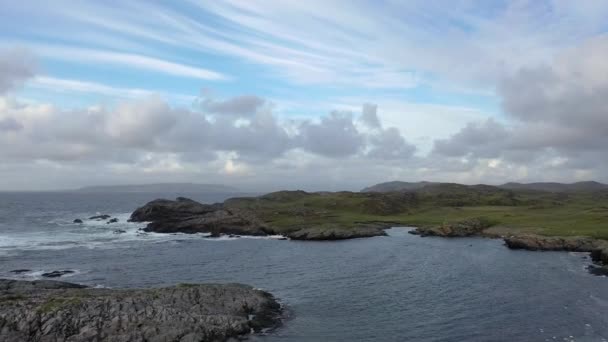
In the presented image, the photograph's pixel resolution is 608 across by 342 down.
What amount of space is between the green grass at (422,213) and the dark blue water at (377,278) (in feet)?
61.8

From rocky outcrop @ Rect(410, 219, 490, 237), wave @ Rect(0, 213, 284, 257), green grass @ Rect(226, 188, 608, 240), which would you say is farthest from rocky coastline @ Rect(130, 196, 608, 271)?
wave @ Rect(0, 213, 284, 257)

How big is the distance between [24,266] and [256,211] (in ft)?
271

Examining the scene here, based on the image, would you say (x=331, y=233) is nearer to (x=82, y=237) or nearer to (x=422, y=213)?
(x=422, y=213)

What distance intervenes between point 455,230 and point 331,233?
31.2 meters

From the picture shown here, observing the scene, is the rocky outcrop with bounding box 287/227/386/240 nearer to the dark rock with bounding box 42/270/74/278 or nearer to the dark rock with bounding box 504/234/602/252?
the dark rock with bounding box 504/234/602/252

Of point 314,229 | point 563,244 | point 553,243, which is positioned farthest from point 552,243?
point 314,229

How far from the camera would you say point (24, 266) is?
85.6m

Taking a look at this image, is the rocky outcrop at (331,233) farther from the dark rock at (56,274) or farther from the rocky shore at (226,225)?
the dark rock at (56,274)

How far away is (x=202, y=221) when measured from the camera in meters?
142

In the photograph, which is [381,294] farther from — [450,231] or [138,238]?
[138,238]

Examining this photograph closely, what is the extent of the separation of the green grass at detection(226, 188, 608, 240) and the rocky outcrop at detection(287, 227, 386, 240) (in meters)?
→ 4.64

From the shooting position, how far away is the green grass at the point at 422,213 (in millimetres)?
117769

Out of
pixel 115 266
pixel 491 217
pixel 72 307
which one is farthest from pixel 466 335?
pixel 491 217

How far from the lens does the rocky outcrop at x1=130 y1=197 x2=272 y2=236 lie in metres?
135
